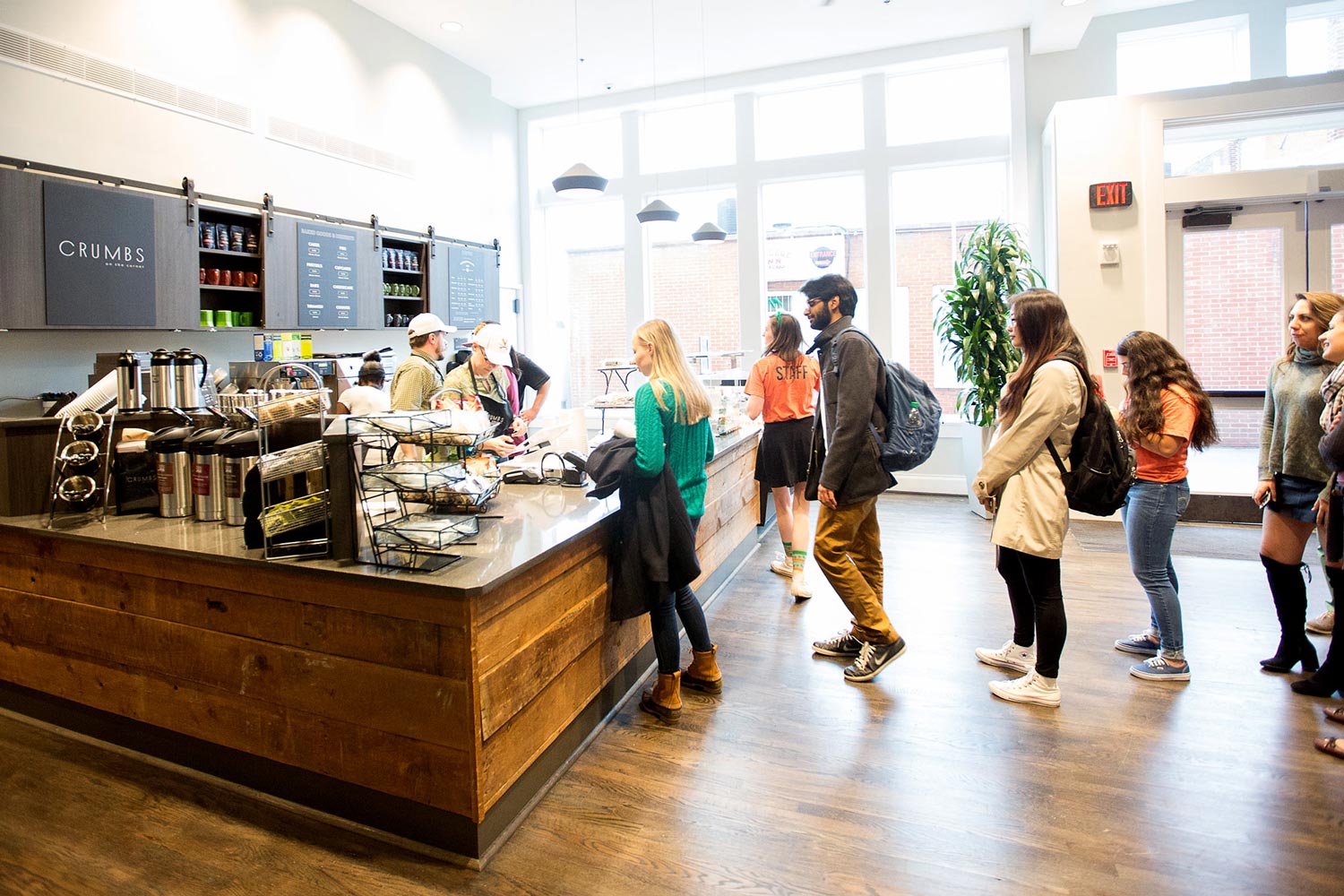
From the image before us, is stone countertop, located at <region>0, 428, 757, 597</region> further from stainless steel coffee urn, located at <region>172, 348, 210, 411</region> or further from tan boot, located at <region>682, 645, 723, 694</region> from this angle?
tan boot, located at <region>682, 645, 723, 694</region>

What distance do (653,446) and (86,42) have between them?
461cm

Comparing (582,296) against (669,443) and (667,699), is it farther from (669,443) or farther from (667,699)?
(667,699)

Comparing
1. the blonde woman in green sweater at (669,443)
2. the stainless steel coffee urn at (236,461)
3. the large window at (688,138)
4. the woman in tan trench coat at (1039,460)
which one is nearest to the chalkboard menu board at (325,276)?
the stainless steel coffee urn at (236,461)

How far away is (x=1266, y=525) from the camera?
10.3 feet

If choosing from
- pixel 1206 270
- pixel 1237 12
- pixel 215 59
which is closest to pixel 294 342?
pixel 215 59

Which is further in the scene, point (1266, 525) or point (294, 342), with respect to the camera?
point (294, 342)

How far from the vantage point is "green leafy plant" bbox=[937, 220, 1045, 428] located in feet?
20.3

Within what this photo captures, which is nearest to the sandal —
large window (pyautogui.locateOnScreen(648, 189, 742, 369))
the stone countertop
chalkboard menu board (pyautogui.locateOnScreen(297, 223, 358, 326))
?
the stone countertop

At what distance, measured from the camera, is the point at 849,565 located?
3.15 metres

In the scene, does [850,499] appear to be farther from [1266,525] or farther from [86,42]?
[86,42]

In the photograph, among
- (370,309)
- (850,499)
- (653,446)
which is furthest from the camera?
(370,309)

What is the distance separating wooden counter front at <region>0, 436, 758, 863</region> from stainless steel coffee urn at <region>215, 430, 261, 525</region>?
10 centimetres

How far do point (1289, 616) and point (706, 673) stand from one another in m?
2.34

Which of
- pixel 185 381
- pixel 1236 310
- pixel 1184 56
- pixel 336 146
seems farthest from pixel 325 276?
pixel 1184 56
